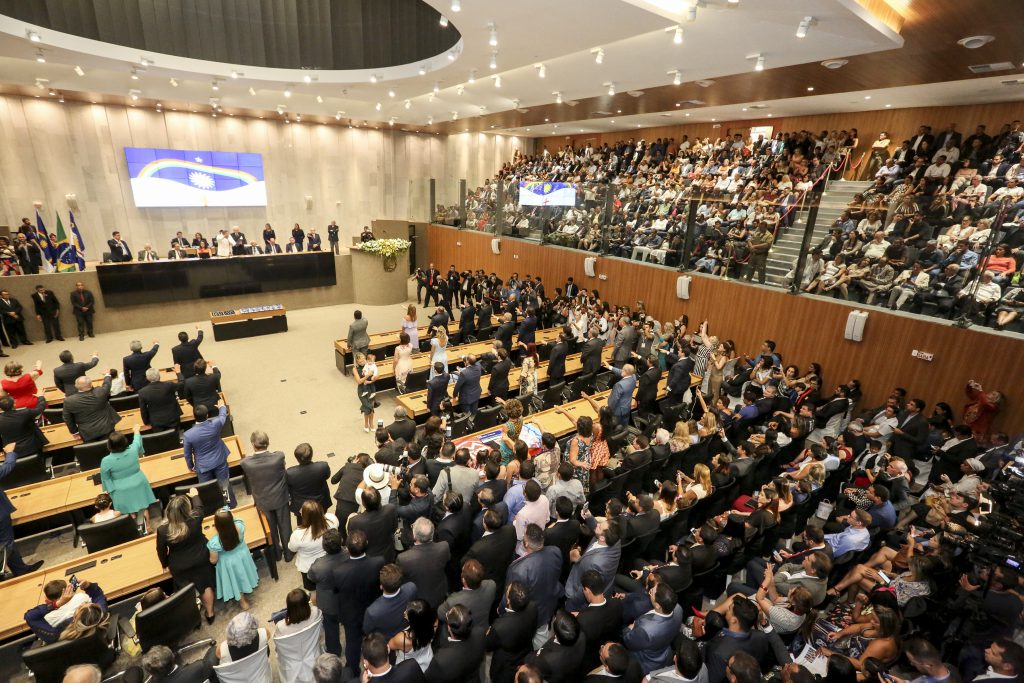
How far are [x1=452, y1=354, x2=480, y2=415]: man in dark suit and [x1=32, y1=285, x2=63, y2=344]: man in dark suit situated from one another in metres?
10.6

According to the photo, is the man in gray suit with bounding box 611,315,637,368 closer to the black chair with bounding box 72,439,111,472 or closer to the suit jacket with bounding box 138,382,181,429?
the suit jacket with bounding box 138,382,181,429

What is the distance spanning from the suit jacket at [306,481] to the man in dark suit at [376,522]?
2.89 ft

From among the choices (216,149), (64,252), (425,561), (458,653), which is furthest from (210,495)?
(216,149)

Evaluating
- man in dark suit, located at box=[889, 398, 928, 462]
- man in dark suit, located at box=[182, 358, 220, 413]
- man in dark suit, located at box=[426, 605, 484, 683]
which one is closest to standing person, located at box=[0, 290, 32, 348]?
man in dark suit, located at box=[182, 358, 220, 413]

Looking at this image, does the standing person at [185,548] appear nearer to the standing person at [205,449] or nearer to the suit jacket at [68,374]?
the standing person at [205,449]

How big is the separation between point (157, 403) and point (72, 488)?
1.49m

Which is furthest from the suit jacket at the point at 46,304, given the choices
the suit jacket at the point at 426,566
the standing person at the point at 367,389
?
the suit jacket at the point at 426,566

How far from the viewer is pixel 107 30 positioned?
9.36 m

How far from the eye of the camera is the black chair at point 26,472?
17.3 feet

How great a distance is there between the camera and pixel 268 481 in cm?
454

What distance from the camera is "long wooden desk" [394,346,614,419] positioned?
7.35m

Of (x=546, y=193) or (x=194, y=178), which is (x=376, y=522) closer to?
(x=546, y=193)

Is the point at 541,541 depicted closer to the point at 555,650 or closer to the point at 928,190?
the point at 555,650

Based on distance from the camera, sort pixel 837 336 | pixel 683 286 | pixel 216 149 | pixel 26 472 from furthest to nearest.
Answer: pixel 216 149
pixel 683 286
pixel 837 336
pixel 26 472
